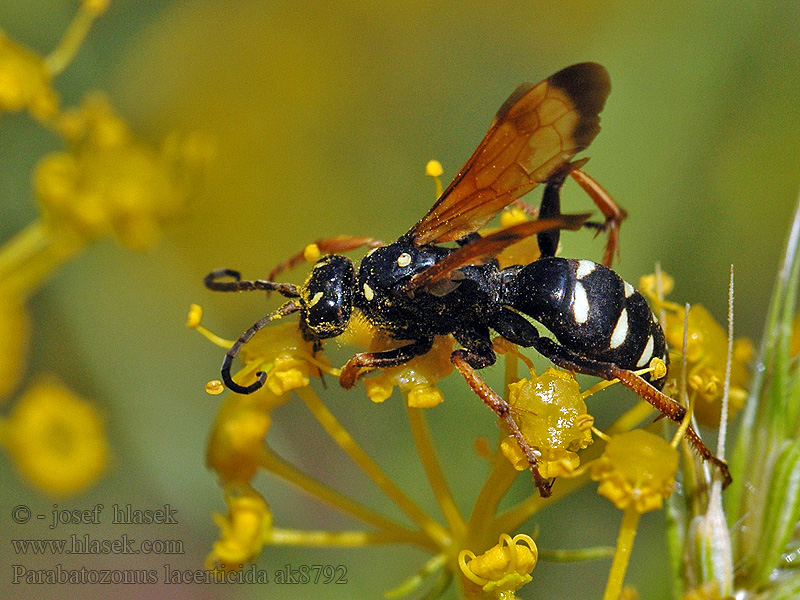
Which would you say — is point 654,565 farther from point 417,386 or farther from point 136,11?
point 136,11

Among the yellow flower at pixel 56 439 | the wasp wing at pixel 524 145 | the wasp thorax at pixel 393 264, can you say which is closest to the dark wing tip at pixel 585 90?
the wasp wing at pixel 524 145

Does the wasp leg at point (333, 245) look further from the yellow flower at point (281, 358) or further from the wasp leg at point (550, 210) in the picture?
the wasp leg at point (550, 210)

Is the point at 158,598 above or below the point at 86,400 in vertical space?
below

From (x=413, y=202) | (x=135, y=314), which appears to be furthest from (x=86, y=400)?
(x=413, y=202)

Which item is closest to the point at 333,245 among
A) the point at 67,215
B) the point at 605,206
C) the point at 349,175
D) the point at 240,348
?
the point at 240,348

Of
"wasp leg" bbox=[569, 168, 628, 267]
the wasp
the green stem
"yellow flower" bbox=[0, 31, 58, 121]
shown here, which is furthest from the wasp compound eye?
"yellow flower" bbox=[0, 31, 58, 121]

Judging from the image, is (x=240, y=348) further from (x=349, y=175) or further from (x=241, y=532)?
(x=349, y=175)

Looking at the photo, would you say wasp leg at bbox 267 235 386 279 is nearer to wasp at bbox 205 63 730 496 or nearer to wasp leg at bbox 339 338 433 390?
wasp at bbox 205 63 730 496
